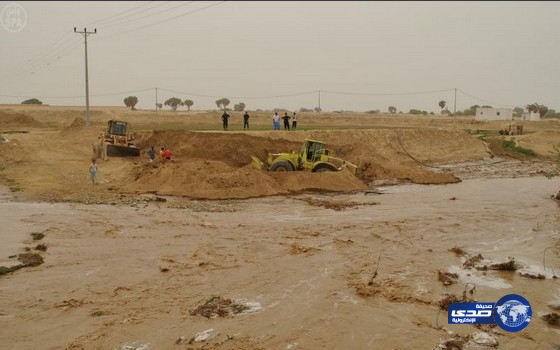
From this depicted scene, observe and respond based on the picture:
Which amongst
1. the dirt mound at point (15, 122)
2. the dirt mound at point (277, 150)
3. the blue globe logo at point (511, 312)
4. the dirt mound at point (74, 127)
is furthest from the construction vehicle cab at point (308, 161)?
the dirt mound at point (15, 122)

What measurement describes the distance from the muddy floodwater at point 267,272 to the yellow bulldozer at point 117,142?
10.8 m

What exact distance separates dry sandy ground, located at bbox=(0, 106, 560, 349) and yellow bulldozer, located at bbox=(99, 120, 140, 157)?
811 millimetres

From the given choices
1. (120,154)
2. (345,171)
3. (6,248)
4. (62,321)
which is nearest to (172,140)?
(120,154)

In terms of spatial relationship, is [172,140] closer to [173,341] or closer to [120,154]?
[120,154]

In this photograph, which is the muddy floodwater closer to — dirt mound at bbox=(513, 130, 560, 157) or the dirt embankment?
the dirt embankment

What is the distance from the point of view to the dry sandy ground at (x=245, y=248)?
8.66 meters

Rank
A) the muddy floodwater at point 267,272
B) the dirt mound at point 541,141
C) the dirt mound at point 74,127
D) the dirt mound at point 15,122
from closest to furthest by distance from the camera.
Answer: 1. the muddy floodwater at point 267,272
2. the dirt mound at point 74,127
3. the dirt mound at point 541,141
4. the dirt mound at point 15,122

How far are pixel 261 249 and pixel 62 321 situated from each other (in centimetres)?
586

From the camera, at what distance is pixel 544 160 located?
4044 cm

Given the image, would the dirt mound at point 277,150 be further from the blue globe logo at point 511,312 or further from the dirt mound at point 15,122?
the dirt mound at point 15,122

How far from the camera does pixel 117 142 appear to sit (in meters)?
31.8

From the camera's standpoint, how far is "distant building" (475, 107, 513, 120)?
73731mm

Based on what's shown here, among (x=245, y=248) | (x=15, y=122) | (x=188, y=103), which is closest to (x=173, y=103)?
(x=188, y=103)

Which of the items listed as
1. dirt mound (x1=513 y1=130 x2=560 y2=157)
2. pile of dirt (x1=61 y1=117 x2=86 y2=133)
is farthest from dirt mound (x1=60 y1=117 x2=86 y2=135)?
dirt mound (x1=513 y1=130 x2=560 y2=157)
